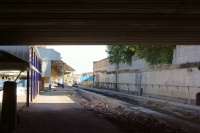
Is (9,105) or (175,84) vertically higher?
(175,84)

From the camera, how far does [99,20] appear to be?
1958cm

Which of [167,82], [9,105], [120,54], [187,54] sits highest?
[120,54]

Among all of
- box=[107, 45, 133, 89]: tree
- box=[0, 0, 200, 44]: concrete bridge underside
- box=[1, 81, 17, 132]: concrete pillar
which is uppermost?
box=[107, 45, 133, 89]: tree

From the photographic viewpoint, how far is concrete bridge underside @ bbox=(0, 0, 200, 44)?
637 inches

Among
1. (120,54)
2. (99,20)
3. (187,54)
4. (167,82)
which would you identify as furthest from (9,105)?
(120,54)

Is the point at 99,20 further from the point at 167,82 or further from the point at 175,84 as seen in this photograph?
the point at 167,82

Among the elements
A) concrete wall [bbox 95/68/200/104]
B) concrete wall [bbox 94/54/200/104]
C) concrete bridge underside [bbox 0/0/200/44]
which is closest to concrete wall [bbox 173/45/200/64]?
concrete wall [bbox 94/54/200/104]

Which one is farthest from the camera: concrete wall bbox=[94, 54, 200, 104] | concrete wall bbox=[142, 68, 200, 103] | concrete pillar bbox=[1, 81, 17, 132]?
concrete wall bbox=[94, 54, 200, 104]

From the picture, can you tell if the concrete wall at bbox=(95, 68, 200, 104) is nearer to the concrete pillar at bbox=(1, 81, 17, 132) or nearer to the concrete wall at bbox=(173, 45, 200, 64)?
the concrete wall at bbox=(173, 45, 200, 64)

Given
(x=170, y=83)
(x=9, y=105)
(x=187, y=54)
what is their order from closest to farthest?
1. (x=9, y=105)
2. (x=170, y=83)
3. (x=187, y=54)

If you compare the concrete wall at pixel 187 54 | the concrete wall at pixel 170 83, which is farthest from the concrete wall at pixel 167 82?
the concrete wall at pixel 187 54

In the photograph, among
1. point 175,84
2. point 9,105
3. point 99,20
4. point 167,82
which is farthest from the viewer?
point 167,82

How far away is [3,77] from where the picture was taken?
51.4 metres

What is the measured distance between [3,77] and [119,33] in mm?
28953
